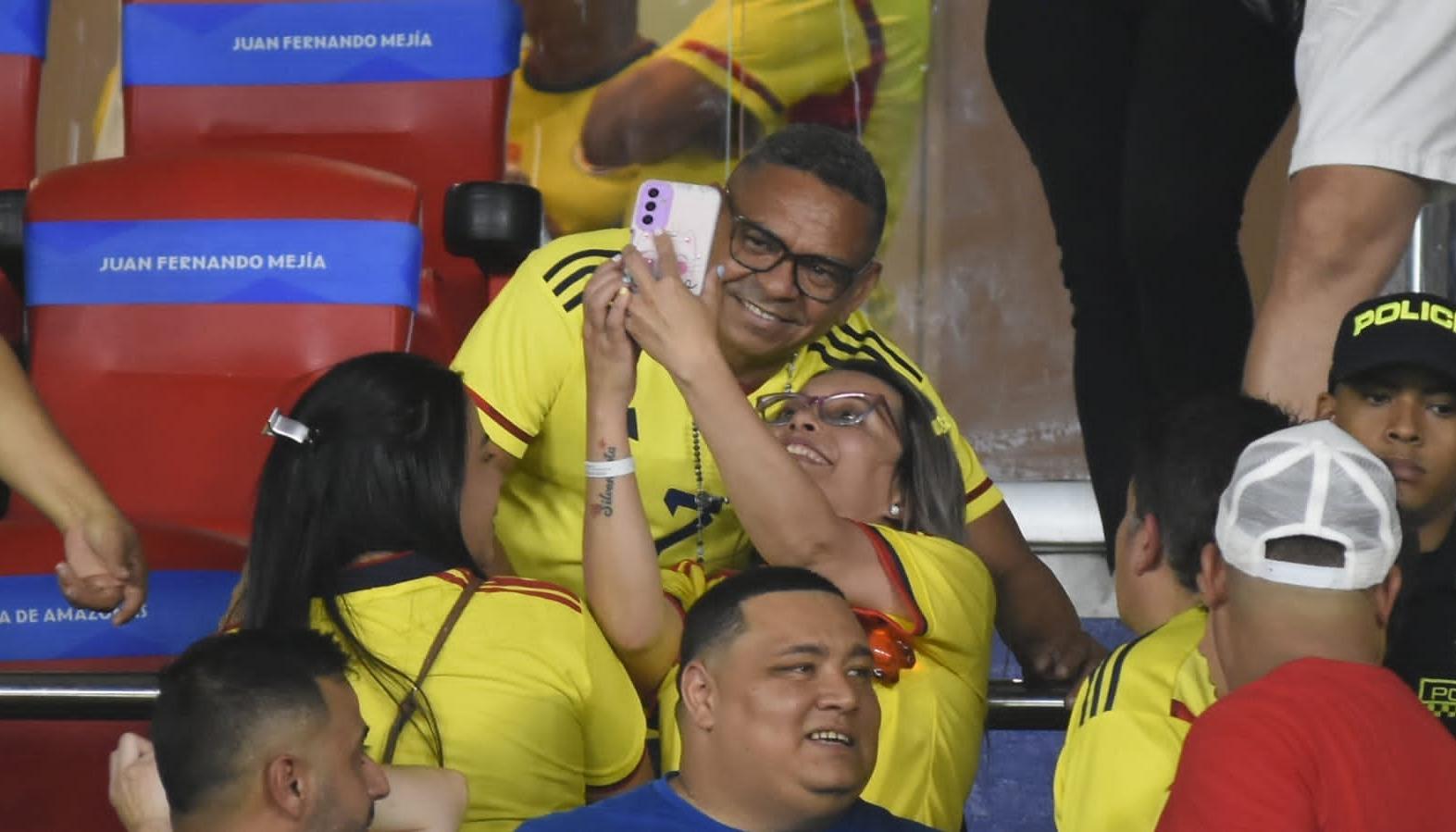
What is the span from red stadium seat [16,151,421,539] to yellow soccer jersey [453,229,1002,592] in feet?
2.13

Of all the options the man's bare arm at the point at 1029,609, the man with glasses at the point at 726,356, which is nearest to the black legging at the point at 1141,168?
the man's bare arm at the point at 1029,609

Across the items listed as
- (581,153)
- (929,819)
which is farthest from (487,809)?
(581,153)

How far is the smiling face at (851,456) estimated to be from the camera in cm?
278

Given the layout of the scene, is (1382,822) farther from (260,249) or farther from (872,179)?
(260,249)

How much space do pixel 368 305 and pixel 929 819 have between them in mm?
1469

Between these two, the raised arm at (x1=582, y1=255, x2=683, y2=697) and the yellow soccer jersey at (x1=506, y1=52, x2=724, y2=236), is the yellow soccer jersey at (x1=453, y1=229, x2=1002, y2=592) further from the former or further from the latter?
the yellow soccer jersey at (x1=506, y1=52, x2=724, y2=236)

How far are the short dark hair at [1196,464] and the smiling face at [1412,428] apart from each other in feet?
0.43

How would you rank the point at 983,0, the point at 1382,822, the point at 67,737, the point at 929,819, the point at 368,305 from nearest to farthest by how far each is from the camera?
1. the point at 1382,822
2. the point at 929,819
3. the point at 67,737
4. the point at 368,305
5. the point at 983,0

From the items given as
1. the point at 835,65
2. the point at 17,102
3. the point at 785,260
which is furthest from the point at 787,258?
the point at 835,65

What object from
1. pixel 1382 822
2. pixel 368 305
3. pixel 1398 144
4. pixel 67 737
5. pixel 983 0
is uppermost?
pixel 983 0

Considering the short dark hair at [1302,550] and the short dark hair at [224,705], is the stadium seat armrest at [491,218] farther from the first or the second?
the short dark hair at [1302,550]

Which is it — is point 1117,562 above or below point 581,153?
below

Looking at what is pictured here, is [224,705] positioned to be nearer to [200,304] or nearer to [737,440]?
[737,440]

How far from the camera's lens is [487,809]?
2316 mm
